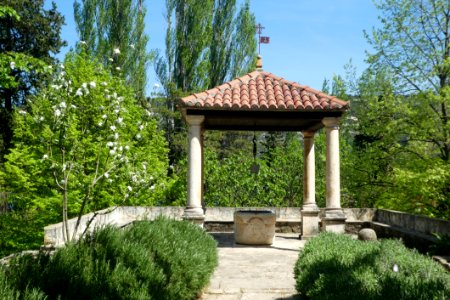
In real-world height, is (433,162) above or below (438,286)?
above

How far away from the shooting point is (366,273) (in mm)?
4934

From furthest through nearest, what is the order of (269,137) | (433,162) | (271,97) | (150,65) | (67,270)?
(269,137), (150,65), (433,162), (271,97), (67,270)

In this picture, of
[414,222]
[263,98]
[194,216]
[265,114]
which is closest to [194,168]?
[194,216]

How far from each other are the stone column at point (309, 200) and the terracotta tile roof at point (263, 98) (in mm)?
2108

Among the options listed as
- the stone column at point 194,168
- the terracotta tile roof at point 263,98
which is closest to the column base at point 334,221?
the terracotta tile roof at point 263,98

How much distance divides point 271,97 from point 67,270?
28.9 ft

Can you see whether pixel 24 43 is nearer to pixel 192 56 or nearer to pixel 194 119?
pixel 192 56

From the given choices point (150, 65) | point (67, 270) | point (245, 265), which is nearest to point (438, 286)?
point (67, 270)

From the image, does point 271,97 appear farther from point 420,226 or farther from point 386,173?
point 386,173

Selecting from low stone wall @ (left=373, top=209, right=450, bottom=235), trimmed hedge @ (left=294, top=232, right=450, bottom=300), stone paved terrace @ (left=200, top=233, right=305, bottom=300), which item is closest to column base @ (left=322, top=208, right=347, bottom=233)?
stone paved terrace @ (left=200, top=233, right=305, bottom=300)

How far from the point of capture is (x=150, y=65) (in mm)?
28656

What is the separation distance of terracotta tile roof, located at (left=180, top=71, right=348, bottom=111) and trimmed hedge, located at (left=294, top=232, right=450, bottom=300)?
15.6 ft

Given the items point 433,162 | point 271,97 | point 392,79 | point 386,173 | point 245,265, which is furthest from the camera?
point 386,173

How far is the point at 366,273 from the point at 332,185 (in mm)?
6995
